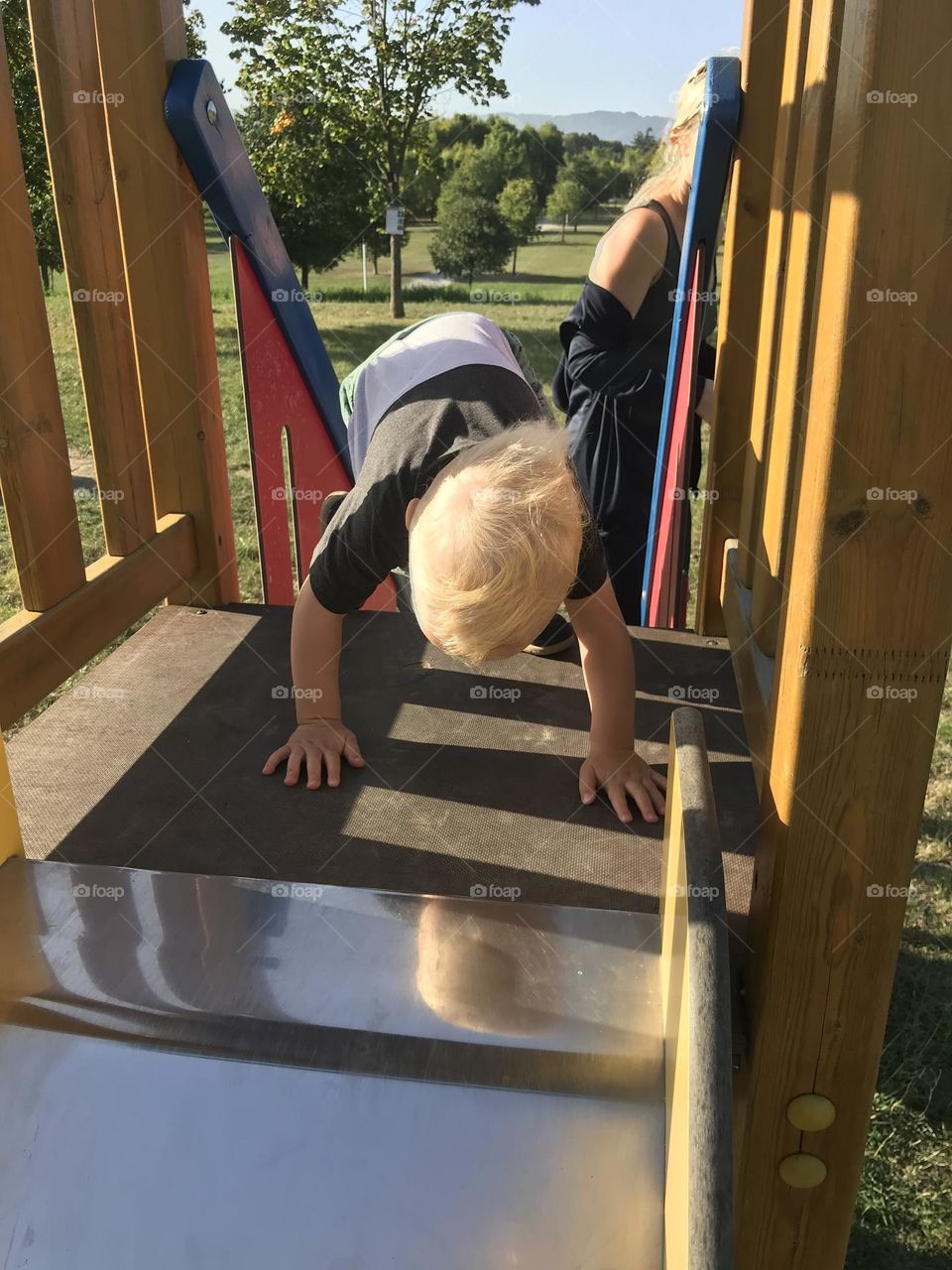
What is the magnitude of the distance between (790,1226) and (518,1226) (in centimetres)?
55

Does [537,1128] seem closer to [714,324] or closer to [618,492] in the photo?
[618,492]

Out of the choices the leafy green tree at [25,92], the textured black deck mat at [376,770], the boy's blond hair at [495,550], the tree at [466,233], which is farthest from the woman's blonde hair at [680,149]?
the tree at [466,233]

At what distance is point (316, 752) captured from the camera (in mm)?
1975

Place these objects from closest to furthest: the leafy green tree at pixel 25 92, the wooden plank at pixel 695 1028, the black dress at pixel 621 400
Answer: the wooden plank at pixel 695 1028
the black dress at pixel 621 400
the leafy green tree at pixel 25 92

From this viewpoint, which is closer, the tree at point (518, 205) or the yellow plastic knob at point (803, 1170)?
the yellow plastic knob at point (803, 1170)

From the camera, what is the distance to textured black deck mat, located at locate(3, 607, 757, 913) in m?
1.70

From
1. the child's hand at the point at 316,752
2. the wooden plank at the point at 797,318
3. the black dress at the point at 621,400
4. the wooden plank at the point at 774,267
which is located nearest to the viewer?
the wooden plank at the point at 797,318

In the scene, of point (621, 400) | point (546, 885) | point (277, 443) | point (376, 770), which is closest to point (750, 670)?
point (546, 885)

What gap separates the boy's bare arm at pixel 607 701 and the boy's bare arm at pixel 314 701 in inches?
18.2

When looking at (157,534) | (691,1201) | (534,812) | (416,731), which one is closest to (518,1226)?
(691,1201)

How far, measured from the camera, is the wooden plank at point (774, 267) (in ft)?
5.37

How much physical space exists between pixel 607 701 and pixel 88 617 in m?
1.18

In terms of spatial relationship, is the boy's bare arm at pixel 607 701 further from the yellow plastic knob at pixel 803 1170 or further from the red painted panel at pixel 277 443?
the red painted panel at pixel 277 443

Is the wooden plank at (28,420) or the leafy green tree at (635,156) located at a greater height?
the leafy green tree at (635,156)
